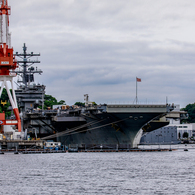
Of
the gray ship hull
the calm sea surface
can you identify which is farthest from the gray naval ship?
the calm sea surface

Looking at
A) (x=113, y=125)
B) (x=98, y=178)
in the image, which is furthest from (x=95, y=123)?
(x=98, y=178)

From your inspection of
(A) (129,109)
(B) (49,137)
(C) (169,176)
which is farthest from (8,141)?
(C) (169,176)

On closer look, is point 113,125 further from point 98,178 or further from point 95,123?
point 98,178

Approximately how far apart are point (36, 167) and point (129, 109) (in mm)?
14501

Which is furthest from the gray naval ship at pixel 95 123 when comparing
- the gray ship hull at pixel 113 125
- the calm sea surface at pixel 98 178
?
the calm sea surface at pixel 98 178

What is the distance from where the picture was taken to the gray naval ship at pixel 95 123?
163 feet

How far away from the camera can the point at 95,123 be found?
54.5 m

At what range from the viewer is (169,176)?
3145cm

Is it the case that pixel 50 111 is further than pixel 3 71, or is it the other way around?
pixel 50 111

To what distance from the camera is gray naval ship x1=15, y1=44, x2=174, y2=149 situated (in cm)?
4956

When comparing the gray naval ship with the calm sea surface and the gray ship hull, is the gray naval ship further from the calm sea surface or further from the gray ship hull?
the calm sea surface

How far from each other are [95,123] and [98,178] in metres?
23.9

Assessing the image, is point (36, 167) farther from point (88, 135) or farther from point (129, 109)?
point (88, 135)

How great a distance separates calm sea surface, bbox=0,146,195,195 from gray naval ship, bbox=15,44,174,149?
973 centimetres
